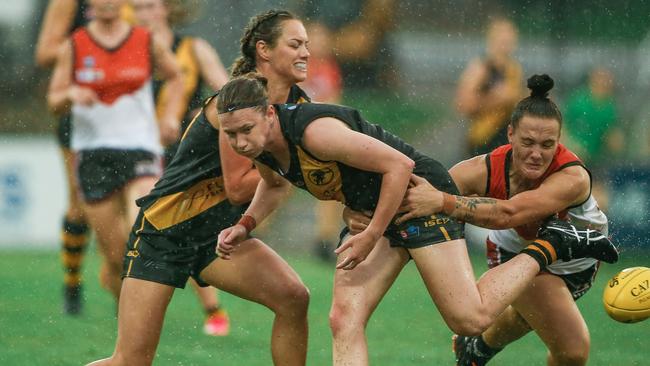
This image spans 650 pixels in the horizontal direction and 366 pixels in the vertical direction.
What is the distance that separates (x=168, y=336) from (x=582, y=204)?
3179mm

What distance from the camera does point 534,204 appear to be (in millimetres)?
5691

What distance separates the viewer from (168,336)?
8055 millimetres

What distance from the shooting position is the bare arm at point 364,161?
514cm

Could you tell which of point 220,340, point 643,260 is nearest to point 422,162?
point 220,340

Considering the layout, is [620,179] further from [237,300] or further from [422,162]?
[422,162]

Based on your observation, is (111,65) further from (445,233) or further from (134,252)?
(445,233)

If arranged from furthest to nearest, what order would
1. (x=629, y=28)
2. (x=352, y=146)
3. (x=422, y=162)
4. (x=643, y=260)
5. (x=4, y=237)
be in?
(x=629, y=28) → (x=4, y=237) → (x=643, y=260) → (x=422, y=162) → (x=352, y=146)

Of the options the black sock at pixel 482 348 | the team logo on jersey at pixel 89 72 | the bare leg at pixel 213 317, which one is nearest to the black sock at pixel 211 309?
the bare leg at pixel 213 317

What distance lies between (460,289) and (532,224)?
752 millimetres

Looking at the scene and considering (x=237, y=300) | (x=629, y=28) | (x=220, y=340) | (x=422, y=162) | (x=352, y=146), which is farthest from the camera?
(x=629, y=28)

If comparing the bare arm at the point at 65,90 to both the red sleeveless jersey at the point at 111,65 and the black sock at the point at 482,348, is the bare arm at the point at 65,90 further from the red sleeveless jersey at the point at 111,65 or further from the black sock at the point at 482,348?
the black sock at the point at 482,348

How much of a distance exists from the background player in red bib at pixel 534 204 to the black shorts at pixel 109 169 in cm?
260

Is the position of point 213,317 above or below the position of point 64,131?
below

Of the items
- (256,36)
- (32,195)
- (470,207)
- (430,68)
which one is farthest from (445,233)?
(430,68)
